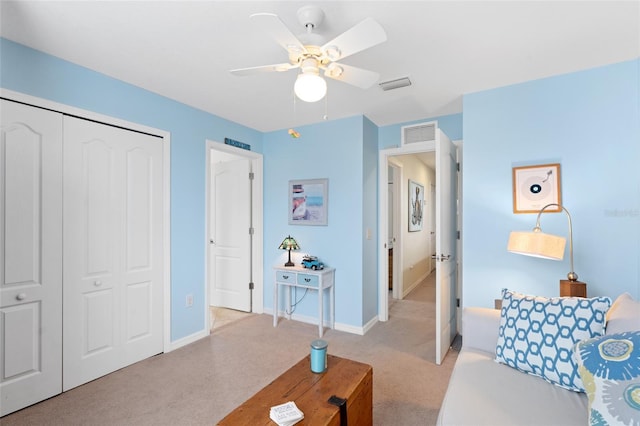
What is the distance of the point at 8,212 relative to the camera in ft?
6.37

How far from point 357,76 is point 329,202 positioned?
6.55 ft

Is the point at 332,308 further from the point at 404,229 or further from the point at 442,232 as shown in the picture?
the point at 404,229

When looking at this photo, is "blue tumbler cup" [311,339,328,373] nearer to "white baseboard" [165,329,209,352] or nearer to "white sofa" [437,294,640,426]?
"white sofa" [437,294,640,426]

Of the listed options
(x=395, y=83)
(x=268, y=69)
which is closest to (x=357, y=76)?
(x=268, y=69)

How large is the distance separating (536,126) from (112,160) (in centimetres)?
357

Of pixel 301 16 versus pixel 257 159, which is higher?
pixel 301 16

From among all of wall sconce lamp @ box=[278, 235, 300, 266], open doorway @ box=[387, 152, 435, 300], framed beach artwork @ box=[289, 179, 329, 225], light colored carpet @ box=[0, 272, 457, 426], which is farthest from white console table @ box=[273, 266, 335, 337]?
open doorway @ box=[387, 152, 435, 300]

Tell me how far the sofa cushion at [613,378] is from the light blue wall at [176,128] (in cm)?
309

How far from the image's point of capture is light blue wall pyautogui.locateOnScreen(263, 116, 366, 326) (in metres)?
3.42

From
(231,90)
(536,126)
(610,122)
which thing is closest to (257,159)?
(231,90)

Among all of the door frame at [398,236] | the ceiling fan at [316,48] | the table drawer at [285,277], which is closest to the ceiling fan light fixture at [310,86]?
the ceiling fan at [316,48]

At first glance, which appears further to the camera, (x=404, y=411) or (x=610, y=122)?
(x=610, y=122)

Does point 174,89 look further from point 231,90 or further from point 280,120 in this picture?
point 280,120

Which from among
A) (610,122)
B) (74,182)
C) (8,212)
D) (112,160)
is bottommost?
(8,212)
